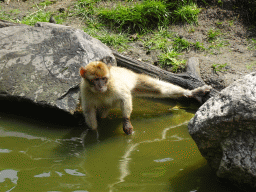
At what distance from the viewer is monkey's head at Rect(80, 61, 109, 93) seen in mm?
4402

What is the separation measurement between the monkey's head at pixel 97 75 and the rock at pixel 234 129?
5.90 ft

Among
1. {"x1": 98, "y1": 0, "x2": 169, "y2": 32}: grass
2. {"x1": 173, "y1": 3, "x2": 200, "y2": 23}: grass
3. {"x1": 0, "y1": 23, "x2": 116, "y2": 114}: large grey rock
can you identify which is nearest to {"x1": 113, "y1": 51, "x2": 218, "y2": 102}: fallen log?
{"x1": 0, "y1": 23, "x2": 116, "y2": 114}: large grey rock

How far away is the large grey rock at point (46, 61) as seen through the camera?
5.00 metres

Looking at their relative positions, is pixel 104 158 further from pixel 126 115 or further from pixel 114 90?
pixel 114 90

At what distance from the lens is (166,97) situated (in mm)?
6023

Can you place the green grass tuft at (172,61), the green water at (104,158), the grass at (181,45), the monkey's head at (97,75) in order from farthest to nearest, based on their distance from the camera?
1. the grass at (181,45)
2. the green grass tuft at (172,61)
3. the monkey's head at (97,75)
4. the green water at (104,158)

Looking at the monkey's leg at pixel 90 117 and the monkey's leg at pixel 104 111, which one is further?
the monkey's leg at pixel 104 111

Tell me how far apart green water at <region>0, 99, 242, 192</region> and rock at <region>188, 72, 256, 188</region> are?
0.40 meters

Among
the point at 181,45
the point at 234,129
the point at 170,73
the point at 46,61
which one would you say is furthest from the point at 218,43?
the point at 234,129

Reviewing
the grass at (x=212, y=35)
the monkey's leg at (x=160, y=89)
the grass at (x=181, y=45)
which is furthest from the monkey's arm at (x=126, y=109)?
the grass at (x=212, y=35)

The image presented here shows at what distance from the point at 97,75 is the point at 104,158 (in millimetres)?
1208

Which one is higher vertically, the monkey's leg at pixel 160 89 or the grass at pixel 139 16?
the grass at pixel 139 16

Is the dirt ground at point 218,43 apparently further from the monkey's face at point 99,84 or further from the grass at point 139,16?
the monkey's face at point 99,84

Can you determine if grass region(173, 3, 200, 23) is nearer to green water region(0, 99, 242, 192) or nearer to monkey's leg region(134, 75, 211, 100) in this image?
monkey's leg region(134, 75, 211, 100)
